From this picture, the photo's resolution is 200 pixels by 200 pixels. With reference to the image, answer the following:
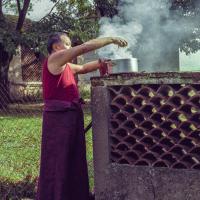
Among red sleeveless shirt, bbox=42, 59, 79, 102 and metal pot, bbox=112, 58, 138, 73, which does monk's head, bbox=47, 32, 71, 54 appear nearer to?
red sleeveless shirt, bbox=42, 59, 79, 102

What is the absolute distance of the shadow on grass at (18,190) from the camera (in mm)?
5098

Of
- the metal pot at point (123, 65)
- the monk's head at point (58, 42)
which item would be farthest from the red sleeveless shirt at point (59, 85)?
the metal pot at point (123, 65)

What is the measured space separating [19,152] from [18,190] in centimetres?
248

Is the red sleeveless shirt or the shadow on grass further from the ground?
the red sleeveless shirt

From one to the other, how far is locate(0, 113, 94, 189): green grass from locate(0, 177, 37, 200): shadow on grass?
0.38 ft

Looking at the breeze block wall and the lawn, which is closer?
the breeze block wall

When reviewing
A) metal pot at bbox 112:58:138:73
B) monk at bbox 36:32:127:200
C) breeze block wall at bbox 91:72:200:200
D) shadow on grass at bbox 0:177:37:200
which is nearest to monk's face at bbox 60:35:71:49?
monk at bbox 36:32:127:200

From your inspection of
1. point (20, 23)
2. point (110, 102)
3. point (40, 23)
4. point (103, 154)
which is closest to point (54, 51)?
point (110, 102)

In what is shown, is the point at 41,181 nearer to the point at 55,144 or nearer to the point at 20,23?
the point at 55,144

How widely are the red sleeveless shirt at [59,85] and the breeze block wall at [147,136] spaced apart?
0.24 m

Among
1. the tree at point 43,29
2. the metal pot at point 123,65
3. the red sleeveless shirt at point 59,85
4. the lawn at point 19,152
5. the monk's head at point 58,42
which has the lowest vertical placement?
the lawn at point 19,152

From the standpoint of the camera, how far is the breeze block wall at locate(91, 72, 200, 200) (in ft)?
12.7

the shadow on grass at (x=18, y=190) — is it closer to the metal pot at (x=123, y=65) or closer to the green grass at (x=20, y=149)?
the green grass at (x=20, y=149)

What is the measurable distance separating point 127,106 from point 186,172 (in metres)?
0.80
